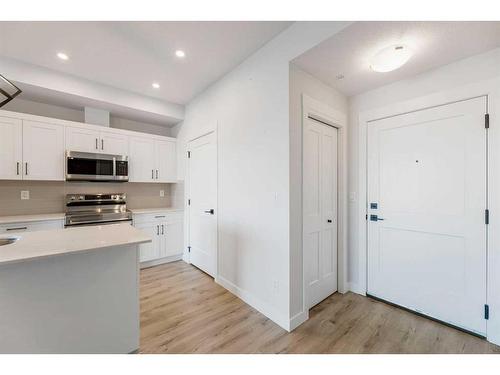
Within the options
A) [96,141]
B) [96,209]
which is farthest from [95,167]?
[96,209]

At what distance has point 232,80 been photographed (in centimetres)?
263

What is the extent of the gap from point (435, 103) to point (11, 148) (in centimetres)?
473

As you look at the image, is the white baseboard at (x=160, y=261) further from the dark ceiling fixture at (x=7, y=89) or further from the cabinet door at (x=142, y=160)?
the dark ceiling fixture at (x=7, y=89)

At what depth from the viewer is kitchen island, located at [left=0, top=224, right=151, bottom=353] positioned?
1.25m

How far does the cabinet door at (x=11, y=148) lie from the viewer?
2572mm

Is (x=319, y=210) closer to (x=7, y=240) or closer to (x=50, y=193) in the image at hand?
(x=7, y=240)

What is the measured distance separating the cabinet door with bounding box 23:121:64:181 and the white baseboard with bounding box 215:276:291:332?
2.67 m

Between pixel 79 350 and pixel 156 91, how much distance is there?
3.13m

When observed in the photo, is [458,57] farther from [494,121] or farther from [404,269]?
[404,269]

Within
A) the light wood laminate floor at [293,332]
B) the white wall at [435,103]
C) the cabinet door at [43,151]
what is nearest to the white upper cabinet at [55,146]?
the cabinet door at [43,151]

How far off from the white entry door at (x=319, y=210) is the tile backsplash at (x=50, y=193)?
121 inches

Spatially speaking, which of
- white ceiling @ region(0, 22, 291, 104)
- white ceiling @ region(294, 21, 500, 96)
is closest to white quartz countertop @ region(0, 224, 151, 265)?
white ceiling @ region(0, 22, 291, 104)

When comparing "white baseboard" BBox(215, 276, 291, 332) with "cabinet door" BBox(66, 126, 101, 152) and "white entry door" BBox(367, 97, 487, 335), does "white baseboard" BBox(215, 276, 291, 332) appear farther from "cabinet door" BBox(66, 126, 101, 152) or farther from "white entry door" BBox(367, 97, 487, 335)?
"cabinet door" BBox(66, 126, 101, 152)
